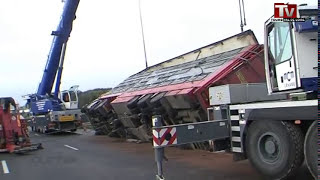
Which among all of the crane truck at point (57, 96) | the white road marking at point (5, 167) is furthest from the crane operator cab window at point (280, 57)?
the crane truck at point (57, 96)

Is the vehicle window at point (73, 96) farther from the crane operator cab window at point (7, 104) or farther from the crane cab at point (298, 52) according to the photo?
the crane cab at point (298, 52)

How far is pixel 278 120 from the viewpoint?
25.1 ft

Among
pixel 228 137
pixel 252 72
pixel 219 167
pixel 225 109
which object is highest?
pixel 252 72

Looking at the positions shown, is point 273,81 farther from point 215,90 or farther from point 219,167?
point 219,167

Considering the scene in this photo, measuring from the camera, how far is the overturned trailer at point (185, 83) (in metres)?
13.6

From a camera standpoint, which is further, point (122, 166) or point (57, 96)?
point (57, 96)

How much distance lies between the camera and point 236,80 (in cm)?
1376

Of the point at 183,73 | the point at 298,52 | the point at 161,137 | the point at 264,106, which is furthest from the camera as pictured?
the point at 183,73

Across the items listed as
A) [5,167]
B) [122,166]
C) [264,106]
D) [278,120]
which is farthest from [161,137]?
[5,167]

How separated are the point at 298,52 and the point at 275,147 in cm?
170

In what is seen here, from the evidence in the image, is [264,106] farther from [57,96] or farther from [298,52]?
[57,96]

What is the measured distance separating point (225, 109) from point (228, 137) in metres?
0.63

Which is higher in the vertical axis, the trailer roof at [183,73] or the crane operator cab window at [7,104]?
the trailer roof at [183,73]

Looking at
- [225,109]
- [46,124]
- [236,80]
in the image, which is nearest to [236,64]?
[236,80]
